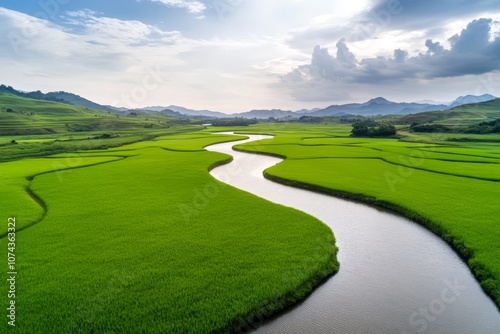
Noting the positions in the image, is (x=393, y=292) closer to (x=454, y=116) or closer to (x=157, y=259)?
(x=157, y=259)

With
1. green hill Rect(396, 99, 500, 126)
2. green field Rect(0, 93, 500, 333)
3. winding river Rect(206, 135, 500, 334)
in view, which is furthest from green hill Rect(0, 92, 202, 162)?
green hill Rect(396, 99, 500, 126)

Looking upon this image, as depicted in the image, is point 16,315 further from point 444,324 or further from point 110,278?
point 444,324

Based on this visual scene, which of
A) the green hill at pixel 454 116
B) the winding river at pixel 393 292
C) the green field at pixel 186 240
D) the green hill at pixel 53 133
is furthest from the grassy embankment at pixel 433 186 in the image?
the green hill at pixel 454 116

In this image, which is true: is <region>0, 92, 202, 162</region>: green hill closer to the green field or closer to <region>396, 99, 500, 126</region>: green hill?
the green field

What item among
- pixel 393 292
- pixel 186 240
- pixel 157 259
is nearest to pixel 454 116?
pixel 393 292

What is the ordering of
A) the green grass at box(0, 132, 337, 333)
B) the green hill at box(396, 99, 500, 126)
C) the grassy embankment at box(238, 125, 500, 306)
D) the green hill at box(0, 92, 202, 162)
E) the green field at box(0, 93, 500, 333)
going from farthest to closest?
1. the green hill at box(396, 99, 500, 126)
2. the green hill at box(0, 92, 202, 162)
3. the grassy embankment at box(238, 125, 500, 306)
4. the green field at box(0, 93, 500, 333)
5. the green grass at box(0, 132, 337, 333)

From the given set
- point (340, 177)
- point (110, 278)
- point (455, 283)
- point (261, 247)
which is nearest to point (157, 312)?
point (110, 278)
